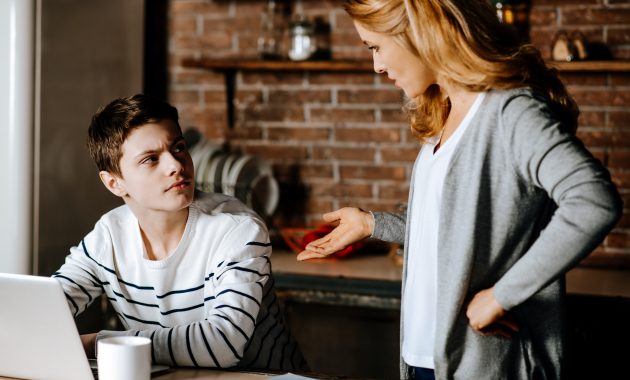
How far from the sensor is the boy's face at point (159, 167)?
5.84ft

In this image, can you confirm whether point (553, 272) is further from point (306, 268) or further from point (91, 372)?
point (306, 268)

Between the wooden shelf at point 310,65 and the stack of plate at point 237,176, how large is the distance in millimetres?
310

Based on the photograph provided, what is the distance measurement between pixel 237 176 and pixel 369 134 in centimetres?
53

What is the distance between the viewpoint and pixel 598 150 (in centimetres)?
284

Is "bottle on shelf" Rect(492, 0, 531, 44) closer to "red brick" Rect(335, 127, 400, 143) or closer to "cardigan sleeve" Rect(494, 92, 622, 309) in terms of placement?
"red brick" Rect(335, 127, 400, 143)

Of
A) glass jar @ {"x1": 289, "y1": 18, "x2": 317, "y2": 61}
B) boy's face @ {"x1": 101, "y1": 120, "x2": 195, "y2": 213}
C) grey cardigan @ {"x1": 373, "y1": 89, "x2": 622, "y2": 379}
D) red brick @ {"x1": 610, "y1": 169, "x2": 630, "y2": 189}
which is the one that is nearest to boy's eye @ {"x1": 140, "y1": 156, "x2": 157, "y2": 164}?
boy's face @ {"x1": 101, "y1": 120, "x2": 195, "y2": 213}

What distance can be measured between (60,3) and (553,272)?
2069 millimetres

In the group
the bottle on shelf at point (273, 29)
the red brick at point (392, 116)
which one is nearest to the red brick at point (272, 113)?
the bottle on shelf at point (273, 29)

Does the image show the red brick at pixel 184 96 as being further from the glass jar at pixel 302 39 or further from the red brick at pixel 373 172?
the red brick at pixel 373 172

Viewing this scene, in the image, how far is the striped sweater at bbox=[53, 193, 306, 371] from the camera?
5.68 ft

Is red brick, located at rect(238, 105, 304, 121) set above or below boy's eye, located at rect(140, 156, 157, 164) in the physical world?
above

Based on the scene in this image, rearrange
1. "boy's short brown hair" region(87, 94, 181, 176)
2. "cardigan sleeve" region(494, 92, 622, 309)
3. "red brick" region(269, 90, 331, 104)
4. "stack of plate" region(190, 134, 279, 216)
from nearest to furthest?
"cardigan sleeve" region(494, 92, 622, 309) → "boy's short brown hair" region(87, 94, 181, 176) → "stack of plate" region(190, 134, 279, 216) → "red brick" region(269, 90, 331, 104)

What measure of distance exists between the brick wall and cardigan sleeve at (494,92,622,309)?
5.55 feet

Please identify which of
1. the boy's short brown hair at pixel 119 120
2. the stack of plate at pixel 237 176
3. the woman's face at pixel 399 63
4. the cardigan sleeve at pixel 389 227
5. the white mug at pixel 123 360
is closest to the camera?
the white mug at pixel 123 360
